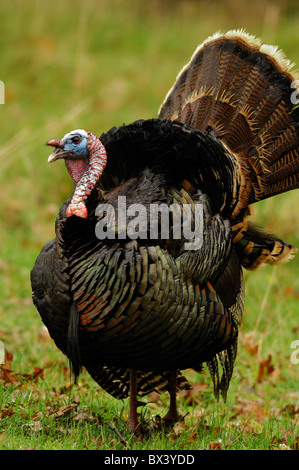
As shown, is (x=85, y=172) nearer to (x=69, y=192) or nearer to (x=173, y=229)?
(x=173, y=229)

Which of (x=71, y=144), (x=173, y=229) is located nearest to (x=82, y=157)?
(x=71, y=144)

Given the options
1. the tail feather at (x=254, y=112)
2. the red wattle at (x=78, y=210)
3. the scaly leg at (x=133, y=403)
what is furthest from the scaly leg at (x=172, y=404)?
the red wattle at (x=78, y=210)

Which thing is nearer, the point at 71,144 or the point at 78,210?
the point at 78,210

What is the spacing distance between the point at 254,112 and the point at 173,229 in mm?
1325

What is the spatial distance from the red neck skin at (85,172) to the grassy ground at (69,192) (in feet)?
3.94

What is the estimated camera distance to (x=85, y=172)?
3.39 metres

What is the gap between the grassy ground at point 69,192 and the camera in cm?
380

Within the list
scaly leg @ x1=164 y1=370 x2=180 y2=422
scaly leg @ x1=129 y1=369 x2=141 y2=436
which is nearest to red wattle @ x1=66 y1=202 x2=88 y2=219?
scaly leg @ x1=129 y1=369 x2=141 y2=436

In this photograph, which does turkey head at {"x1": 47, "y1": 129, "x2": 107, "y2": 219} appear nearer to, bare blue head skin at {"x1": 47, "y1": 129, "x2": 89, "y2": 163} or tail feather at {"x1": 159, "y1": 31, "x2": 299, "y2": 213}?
bare blue head skin at {"x1": 47, "y1": 129, "x2": 89, "y2": 163}

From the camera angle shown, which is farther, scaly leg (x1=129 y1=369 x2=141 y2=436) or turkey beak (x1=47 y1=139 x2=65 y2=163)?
scaly leg (x1=129 y1=369 x2=141 y2=436)

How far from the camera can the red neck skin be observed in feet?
10.6

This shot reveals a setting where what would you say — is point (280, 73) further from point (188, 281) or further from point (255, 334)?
point (255, 334)

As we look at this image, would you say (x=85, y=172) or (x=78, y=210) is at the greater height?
(x=85, y=172)

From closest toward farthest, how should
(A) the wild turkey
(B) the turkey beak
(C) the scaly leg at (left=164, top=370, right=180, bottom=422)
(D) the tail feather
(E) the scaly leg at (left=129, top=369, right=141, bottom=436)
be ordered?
(A) the wild turkey, (B) the turkey beak, (E) the scaly leg at (left=129, top=369, right=141, bottom=436), (C) the scaly leg at (left=164, top=370, right=180, bottom=422), (D) the tail feather
